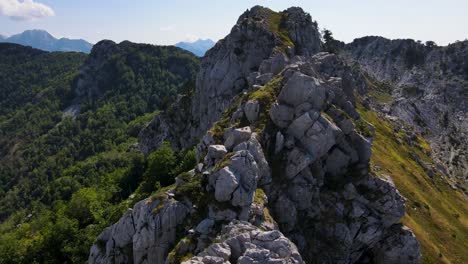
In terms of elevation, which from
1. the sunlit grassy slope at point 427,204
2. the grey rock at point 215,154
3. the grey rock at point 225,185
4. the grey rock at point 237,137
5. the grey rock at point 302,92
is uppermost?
the grey rock at point 302,92

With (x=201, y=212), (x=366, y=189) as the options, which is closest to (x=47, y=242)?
(x=201, y=212)

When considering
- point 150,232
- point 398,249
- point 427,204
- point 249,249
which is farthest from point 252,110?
point 427,204

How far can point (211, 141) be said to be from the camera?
59.7m

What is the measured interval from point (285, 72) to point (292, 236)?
31543 millimetres

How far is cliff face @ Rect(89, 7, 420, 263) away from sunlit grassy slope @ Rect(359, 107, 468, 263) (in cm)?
955

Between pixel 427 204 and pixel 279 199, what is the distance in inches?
2087

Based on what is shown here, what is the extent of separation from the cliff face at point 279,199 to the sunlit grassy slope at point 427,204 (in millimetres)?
9550

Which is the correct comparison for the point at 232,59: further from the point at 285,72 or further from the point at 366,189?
the point at 366,189

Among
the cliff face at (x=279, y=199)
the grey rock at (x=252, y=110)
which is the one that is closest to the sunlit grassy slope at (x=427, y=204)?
the cliff face at (x=279, y=199)

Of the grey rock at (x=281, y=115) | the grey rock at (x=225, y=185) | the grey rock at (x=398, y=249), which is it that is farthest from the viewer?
→ the grey rock at (x=281, y=115)

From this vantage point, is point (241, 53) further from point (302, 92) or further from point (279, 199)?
point (279, 199)

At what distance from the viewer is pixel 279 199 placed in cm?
5184

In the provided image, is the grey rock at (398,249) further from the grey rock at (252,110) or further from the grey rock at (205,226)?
the grey rock at (205,226)

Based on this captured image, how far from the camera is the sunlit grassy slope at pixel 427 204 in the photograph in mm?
71438
